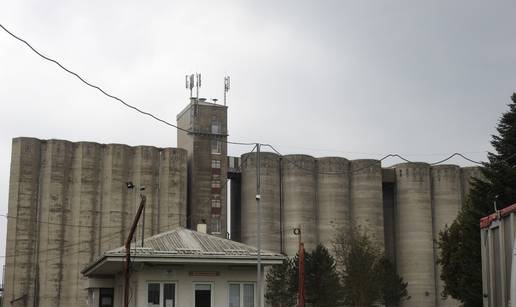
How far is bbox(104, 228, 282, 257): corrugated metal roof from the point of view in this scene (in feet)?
82.7

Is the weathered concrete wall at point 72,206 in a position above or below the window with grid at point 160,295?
above

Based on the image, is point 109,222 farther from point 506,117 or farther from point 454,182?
point 506,117

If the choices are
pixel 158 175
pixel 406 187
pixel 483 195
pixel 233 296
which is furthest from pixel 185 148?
pixel 233 296

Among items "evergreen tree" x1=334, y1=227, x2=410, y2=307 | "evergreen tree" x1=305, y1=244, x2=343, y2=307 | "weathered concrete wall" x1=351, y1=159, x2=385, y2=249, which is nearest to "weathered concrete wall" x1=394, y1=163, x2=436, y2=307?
"weathered concrete wall" x1=351, y1=159, x2=385, y2=249

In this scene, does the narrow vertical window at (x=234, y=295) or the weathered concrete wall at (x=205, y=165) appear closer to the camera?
the narrow vertical window at (x=234, y=295)

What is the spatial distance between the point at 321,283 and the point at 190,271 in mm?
52472

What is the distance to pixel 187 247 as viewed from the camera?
2625 cm

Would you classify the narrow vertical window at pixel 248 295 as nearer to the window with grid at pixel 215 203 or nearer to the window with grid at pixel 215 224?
the window with grid at pixel 215 224

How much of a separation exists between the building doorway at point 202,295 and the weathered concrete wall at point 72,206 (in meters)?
64.3

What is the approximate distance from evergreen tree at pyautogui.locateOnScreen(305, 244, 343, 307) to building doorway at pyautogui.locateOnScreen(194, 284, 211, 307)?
5107 cm

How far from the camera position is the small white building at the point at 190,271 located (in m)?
25.2

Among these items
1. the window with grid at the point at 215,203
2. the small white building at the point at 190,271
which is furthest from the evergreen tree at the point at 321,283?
the small white building at the point at 190,271

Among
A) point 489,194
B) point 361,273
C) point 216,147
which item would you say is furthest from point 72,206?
point 489,194

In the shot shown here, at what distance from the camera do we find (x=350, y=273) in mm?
74500
